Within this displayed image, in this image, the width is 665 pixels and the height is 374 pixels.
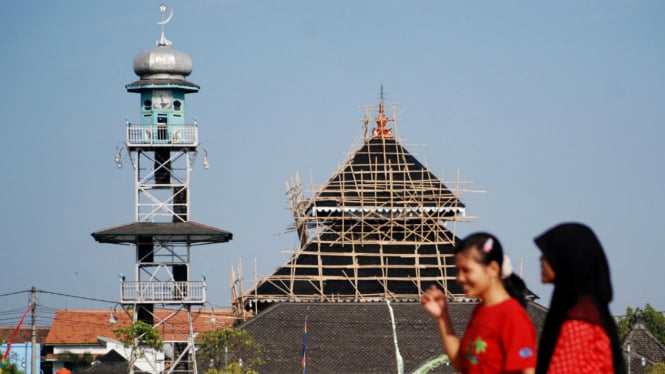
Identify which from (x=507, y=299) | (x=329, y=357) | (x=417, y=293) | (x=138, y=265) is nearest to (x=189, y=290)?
(x=138, y=265)

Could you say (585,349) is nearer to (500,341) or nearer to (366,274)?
(500,341)

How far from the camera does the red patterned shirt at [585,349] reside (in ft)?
25.6

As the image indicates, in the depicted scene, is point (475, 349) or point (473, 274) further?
point (473, 274)

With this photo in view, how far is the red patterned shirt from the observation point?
7.81 m

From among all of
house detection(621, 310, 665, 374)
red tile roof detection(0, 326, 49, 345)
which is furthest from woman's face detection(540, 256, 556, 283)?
red tile roof detection(0, 326, 49, 345)

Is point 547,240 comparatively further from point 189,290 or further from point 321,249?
point 321,249

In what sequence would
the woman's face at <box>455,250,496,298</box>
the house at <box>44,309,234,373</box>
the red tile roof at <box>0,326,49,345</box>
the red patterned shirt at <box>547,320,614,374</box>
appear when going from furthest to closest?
the red tile roof at <box>0,326,49,345</box> < the house at <box>44,309,234,373</box> < the woman's face at <box>455,250,496,298</box> < the red patterned shirt at <box>547,320,614,374</box>

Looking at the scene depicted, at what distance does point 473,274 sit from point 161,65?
4593 centimetres

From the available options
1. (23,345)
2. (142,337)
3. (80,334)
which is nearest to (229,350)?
(142,337)

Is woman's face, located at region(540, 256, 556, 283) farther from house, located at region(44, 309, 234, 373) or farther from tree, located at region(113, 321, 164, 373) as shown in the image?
house, located at region(44, 309, 234, 373)

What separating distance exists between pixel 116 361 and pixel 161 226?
12487mm

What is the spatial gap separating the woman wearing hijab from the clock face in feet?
151

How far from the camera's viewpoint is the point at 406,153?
2327 inches

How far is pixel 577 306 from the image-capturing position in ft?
25.6
